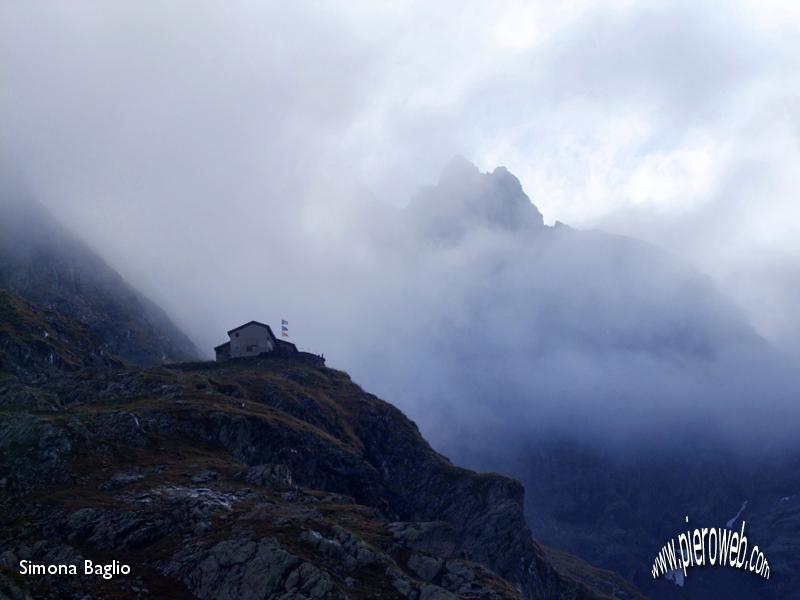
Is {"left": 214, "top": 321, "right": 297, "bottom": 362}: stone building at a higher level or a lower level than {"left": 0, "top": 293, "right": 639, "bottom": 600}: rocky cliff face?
higher

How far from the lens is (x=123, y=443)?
97625 millimetres

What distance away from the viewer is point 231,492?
8838 centimetres

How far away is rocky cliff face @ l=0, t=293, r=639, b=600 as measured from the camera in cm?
7269

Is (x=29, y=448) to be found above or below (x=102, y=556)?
above

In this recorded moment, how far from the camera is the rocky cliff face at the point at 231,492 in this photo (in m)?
72.7

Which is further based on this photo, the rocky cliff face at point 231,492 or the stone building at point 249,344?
the stone building at point 249,344

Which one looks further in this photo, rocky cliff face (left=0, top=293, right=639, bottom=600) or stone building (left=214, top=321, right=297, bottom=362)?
stone building (left=214, top=321, right=297, bottom=362)

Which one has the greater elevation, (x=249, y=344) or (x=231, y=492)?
(x=249, y=344)

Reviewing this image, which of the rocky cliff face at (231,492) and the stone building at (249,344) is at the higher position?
the stone building at (249,344)

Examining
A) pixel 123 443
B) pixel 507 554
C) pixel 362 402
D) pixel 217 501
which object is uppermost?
pixel 362 402

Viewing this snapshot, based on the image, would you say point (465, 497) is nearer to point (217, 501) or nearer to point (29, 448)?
point (217, 501)

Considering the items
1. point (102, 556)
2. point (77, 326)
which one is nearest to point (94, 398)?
point (102, 556)

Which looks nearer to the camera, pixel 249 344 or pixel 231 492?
pixel 231 492

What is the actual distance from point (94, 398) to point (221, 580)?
49.2 meters
